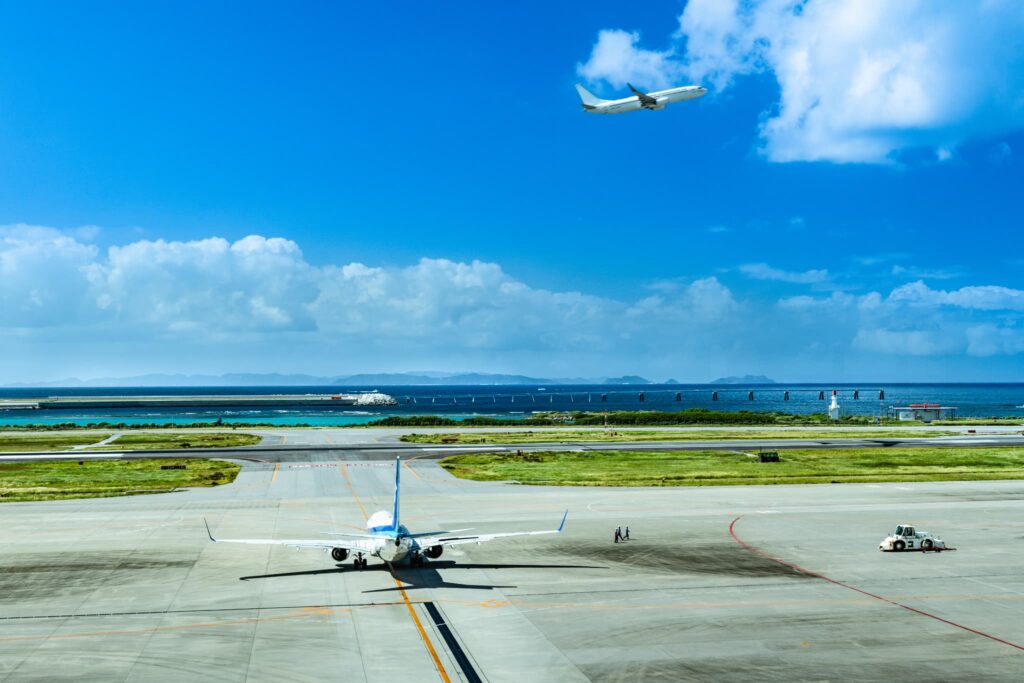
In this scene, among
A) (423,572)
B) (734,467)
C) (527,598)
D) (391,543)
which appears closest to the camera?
(527,598)

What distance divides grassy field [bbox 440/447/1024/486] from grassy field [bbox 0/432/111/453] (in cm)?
6991

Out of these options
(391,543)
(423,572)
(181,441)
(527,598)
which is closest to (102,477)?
(181,441)

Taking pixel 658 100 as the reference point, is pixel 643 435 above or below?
below

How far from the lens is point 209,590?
37.0m

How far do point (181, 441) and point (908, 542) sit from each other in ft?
387

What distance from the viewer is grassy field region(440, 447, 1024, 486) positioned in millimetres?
80625

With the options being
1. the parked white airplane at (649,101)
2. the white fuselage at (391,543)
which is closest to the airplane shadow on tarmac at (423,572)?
the white fuselage at (391,543)

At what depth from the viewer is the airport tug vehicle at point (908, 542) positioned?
46375 mm

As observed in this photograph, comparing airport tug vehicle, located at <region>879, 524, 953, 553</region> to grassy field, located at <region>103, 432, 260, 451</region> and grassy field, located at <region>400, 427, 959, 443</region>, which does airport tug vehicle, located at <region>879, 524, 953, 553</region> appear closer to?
grassy field, located at <region>400, 427, 959, 443</region>

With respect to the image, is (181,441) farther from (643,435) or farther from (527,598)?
(527,598)

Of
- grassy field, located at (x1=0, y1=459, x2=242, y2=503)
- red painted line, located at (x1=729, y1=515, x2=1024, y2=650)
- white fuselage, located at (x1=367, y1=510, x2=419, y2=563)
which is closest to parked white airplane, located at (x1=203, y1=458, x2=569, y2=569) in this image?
white fuselage, located at (x1=367, y1=510, x2=419, y2=563)

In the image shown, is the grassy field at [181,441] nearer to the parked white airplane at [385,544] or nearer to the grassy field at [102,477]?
the grassy field at [102,477]

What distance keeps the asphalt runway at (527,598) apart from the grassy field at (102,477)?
8.27 meters

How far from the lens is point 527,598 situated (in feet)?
117
